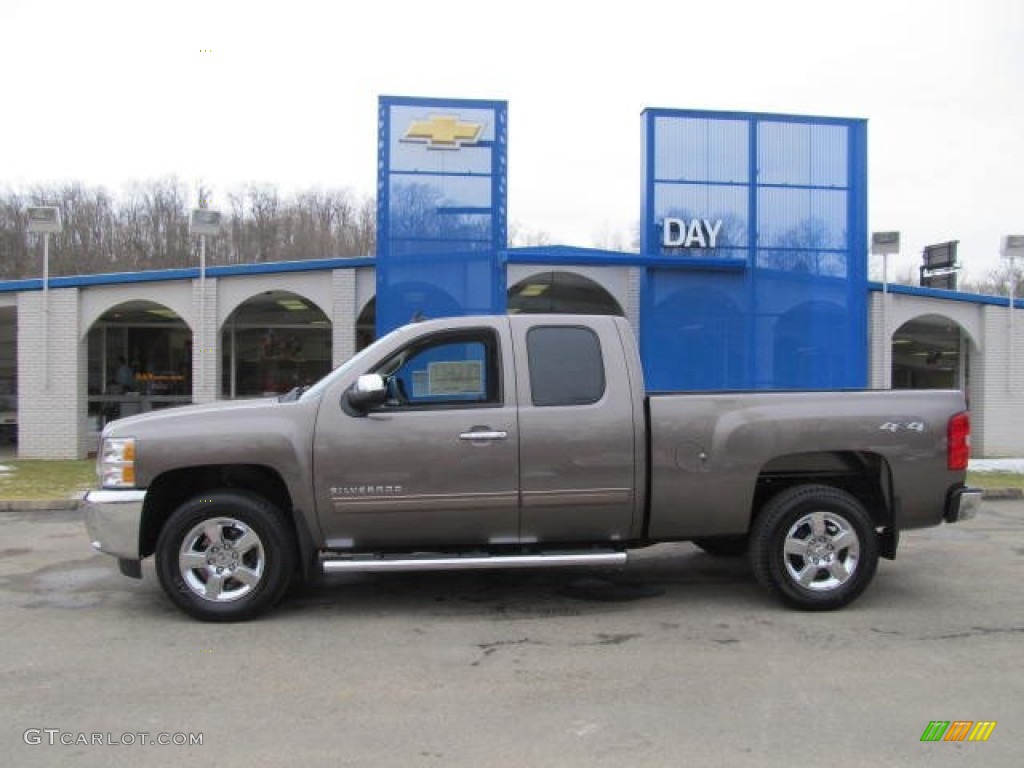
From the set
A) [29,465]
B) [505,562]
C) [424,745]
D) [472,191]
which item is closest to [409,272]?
[472,191]

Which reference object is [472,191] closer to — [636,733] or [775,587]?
[775,587]

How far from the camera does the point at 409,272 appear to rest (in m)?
15.1

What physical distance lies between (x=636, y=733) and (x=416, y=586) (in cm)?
311

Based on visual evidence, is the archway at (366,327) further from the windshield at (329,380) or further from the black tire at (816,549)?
the black tire at (816,549)

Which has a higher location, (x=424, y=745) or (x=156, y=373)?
(x=156, y=373)

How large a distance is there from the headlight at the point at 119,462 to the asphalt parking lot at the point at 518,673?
0.94m

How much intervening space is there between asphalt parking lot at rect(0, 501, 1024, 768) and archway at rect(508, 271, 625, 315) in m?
11.0

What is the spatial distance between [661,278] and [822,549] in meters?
10.3

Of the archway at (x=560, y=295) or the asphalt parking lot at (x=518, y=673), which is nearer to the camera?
the asphalt parking lot at (x=518, y=673)

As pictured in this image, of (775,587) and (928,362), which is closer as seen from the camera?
(775,587)

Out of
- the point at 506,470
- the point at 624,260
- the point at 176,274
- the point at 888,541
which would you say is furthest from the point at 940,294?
the point at 506,470

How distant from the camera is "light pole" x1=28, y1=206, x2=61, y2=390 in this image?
626 inches

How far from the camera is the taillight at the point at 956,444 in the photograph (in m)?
6.24

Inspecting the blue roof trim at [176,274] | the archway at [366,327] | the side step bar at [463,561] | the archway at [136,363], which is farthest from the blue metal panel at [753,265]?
the archway at [136,363]
